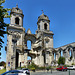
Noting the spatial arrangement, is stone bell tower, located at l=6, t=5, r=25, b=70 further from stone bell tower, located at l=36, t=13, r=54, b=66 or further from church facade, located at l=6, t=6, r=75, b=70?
stone bell tower, located at l=36, t=13, r=54, b=66

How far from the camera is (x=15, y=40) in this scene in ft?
136

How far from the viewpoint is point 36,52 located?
46.9 meters

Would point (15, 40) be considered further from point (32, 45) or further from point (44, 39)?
point (44, 39)

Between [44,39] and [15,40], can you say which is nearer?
[15,40]

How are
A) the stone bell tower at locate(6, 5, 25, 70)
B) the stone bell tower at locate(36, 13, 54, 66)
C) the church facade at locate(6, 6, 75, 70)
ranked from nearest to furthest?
the stone bell tower at locate(6, 5, 25, 70), the church facade at locate(6, 6, 75, 70), the stone bell tower at locate(36, 13, 54, 66)

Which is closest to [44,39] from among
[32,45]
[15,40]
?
[32,45]

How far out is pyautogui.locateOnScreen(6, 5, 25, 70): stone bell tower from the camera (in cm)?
3956

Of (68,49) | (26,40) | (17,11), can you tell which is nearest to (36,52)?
(26,40)

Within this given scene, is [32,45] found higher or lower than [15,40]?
lower

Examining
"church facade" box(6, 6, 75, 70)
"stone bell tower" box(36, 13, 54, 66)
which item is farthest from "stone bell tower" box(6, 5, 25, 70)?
"stone bell tower" box(36, 13, 54, 66)

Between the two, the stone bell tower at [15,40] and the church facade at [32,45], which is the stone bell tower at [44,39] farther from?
the stone bell tower at [15,40]

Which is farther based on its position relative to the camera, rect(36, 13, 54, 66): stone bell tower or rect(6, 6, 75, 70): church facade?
rect(36, 13, 54, 66): stone bell tower

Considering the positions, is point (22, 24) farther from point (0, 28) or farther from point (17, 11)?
point (0, 28)

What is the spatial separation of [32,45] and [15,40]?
8.57 m
